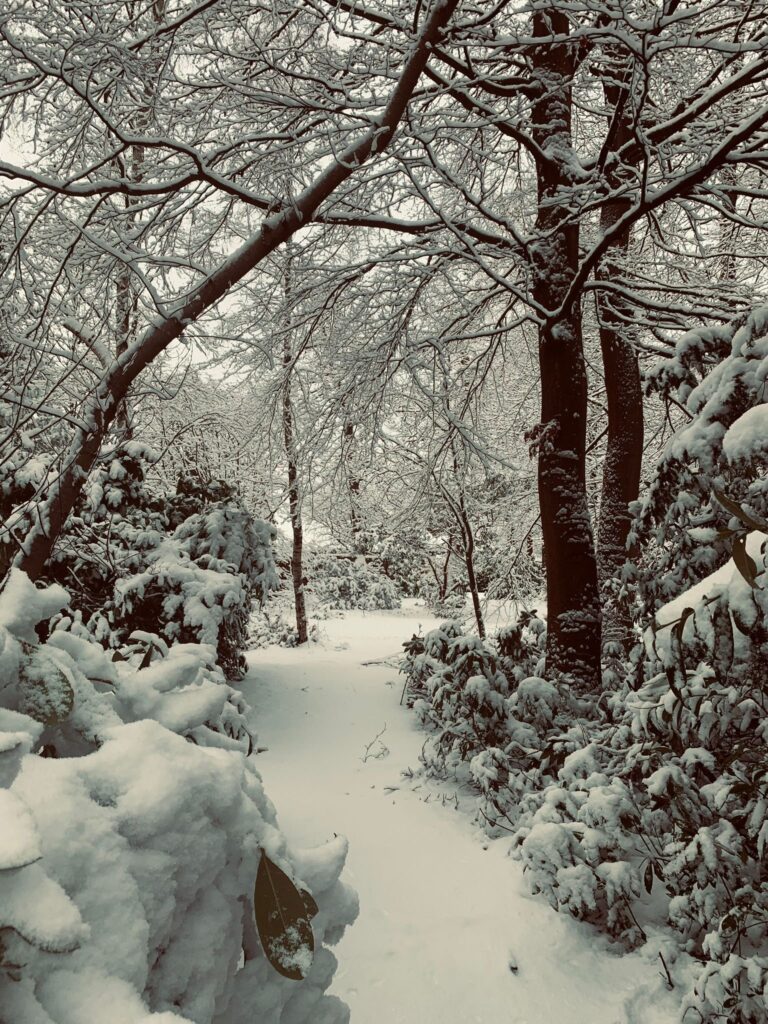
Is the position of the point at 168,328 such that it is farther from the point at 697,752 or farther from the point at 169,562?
the point at 169,562

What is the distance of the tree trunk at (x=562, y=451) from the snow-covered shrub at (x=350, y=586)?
446 inches

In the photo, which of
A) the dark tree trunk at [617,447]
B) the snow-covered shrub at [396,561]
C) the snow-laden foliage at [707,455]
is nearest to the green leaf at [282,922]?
the snow-laden foliage at [707,455]

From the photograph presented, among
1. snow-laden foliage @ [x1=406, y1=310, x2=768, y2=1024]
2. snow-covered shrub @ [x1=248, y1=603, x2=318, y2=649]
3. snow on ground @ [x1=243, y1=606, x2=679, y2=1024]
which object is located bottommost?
snow-covered shrub @ [x1=248, y1=603, x2=318, y2=649]

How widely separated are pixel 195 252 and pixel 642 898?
14.1 feet

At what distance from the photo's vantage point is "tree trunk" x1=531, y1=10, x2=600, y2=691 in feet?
15.4

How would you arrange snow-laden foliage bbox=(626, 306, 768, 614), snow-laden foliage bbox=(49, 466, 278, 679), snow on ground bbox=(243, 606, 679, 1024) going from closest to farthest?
snow-laden foliage bbox=(626, 306, 768, 614), snow on ground bbox=(243, 606, 679, 1024), snow-laden foliage bbox=(49, 466, 278, 679)

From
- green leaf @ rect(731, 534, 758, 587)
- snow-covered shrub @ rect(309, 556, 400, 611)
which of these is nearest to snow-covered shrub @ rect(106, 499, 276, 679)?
green leaf @ rect(731, 534, 758, 587)

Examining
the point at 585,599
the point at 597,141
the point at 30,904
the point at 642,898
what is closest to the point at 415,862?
the point at 642,898

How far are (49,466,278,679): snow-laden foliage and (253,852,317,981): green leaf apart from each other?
13.4 feet

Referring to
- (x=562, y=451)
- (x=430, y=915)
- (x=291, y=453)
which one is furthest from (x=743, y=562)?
(x=291, y=453)

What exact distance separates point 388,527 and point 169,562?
2.98 m

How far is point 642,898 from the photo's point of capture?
273 cm

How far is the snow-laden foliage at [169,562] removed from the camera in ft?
16.8

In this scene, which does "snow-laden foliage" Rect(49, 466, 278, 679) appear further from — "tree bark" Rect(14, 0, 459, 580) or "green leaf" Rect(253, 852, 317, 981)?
"green leaf" Rect(253, 852, 317, 981)
